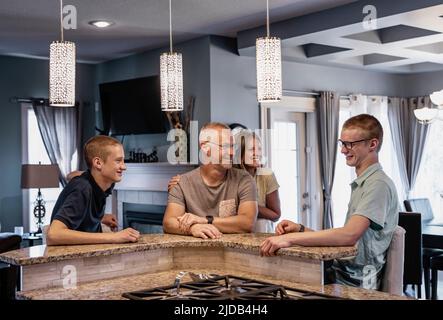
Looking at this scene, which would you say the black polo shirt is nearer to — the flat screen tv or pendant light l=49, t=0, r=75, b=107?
pendant light l=49, t=0, r=75, b=107

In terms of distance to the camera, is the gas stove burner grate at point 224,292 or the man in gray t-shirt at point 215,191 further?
the man in gray t-shirt at point 215,191

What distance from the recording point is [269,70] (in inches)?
98.0

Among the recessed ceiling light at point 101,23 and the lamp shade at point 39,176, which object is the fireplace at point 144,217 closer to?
the lamp shade at point 39,176

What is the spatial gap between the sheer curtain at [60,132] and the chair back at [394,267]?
4.81 metres

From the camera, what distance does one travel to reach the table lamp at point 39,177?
18.3ft

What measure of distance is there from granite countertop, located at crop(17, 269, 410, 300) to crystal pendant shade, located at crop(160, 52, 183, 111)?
0.92 meters

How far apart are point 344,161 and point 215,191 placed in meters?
4.35

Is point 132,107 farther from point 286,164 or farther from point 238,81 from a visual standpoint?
point 286,164

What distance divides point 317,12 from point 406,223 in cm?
176

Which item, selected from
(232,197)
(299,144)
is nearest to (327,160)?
(299,144)

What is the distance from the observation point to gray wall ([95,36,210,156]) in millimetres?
5320

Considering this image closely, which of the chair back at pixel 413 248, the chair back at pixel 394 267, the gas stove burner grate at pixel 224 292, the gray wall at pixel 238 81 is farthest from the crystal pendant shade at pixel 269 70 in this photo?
the gray wall at pixel 238 81

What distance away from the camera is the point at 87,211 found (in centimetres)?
230

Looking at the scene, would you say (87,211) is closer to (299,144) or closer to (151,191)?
(151,191)
